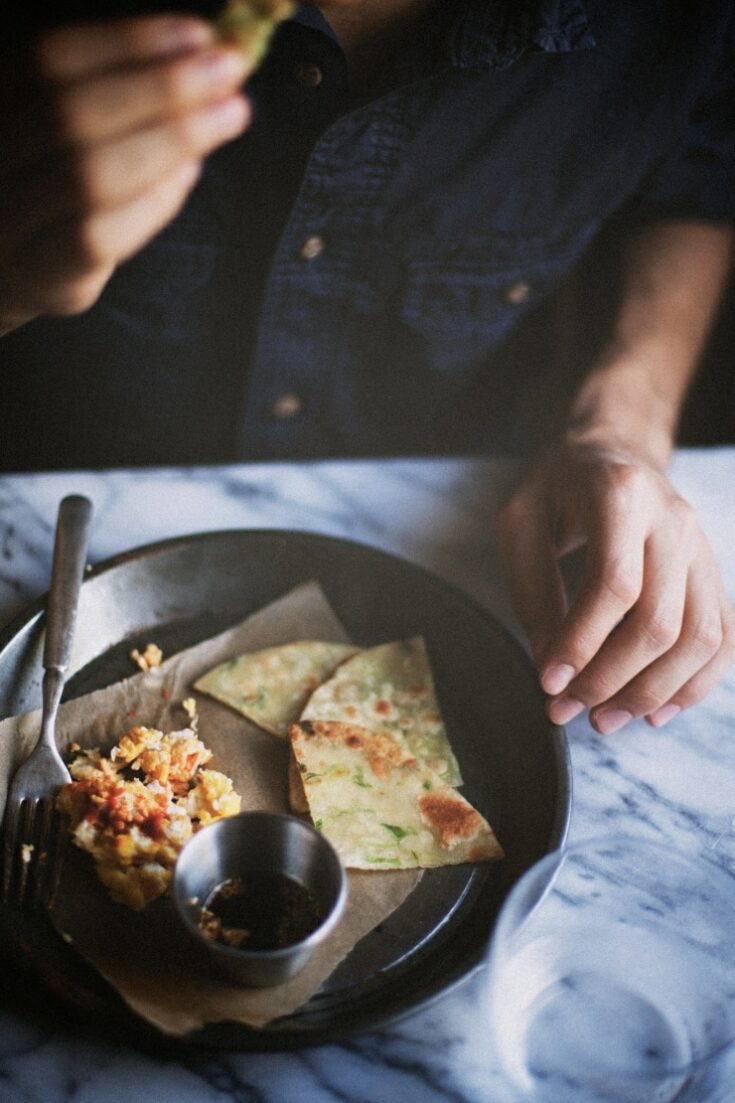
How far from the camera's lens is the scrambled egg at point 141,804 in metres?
1.20

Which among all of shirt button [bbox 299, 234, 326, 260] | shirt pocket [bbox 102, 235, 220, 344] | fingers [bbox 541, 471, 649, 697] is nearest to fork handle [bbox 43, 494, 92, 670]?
shirt pocket [bbox 102, 235, 220, 344]

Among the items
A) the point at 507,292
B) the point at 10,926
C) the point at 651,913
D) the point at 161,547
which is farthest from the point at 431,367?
the point at 10,926

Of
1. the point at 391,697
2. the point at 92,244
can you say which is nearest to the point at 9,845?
the point at 391,697

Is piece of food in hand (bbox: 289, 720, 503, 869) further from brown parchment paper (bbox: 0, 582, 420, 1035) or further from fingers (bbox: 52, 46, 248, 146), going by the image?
fingers (bbox: 52, 46, 248, 146)

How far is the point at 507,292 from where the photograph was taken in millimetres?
1959

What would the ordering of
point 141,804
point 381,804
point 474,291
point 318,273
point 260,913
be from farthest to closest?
1. point 474,291
2. point 318,273
3. point 381,804
4. point 141,804
5. point 260,913

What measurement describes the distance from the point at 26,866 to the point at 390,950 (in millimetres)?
479

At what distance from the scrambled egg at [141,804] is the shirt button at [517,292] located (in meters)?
1.15

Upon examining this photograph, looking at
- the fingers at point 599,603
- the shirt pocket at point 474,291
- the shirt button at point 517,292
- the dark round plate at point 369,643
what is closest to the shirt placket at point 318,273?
the shirt pocket at point 474,291

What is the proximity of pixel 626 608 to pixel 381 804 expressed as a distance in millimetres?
466

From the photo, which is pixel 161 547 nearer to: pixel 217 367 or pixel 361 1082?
pixel 217 367

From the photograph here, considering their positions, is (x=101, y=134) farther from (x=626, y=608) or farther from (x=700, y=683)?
(x=700, y=683)

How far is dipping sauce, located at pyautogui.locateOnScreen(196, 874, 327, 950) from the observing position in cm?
111

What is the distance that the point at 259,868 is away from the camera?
1.18 metres
